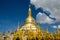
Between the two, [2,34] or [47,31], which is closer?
[47,31]

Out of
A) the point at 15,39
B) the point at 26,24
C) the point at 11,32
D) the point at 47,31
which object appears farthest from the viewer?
the point at 26,24

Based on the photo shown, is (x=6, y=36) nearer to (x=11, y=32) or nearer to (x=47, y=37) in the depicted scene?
(x=11, y=32)

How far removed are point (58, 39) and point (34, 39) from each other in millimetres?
4651

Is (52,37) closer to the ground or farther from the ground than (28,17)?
closer to the ground

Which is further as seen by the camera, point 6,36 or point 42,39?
point 6,36

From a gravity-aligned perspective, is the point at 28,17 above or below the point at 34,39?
above

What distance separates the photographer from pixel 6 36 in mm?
42562

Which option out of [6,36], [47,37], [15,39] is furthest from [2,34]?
[47,37]

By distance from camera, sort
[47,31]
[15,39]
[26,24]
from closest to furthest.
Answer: [15,39], [47,31], [26,24]

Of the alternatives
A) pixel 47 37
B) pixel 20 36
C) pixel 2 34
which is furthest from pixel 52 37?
pixel 2 34

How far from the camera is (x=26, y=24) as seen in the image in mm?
58688

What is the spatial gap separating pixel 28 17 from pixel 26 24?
3.25m

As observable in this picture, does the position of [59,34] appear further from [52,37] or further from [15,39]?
[15,39]

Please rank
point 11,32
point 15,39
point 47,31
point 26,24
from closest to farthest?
point 15,39
point 47,31
point 11,32
point 26,24
